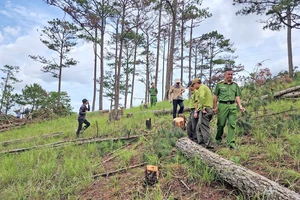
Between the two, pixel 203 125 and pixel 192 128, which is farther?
pixel 192 128

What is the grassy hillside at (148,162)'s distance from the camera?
4.01 metres

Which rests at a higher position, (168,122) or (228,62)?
(228,62)

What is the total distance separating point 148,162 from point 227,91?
2457 mm

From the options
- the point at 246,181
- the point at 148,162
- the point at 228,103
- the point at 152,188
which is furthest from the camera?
the point at 228,103

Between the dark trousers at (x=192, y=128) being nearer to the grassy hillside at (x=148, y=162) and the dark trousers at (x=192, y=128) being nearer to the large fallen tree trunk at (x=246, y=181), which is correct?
the grassy hillside at (x=148, y=162)

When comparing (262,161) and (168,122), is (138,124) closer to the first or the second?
(168,122)

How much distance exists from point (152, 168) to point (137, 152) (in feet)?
5.96

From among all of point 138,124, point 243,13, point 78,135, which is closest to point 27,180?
point 78,135

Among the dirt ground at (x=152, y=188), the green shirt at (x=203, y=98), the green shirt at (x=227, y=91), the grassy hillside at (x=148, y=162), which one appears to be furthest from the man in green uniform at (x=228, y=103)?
the dirt ground at (x=152, y=188)

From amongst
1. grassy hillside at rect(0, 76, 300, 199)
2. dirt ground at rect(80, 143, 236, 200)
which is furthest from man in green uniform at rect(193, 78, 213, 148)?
dirt ground at rect(80, 143, 236, 200)

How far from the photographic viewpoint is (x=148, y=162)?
16.9 ft

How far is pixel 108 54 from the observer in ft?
88.4

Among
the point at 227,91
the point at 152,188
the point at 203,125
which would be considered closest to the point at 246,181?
the point at 152,188

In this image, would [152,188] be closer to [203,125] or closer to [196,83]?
[203,125]
